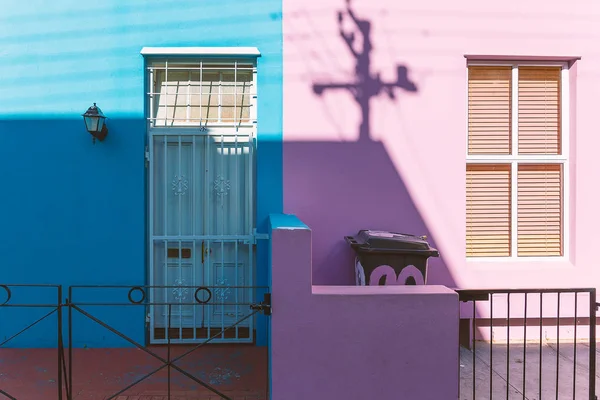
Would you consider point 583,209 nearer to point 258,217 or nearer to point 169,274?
point 258,217

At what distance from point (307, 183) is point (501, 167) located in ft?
7.34

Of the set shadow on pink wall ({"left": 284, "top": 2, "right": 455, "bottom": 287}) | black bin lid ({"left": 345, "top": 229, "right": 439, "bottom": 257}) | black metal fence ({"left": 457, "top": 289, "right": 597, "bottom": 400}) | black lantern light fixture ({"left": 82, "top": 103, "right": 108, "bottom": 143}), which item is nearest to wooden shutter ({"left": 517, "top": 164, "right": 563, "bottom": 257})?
black metal fence ({"left": 457, "top": 289, "right": 597, "bottom": 400})

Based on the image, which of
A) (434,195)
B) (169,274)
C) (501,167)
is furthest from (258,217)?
(501,167)

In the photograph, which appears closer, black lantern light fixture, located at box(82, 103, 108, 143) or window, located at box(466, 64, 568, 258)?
black lantern light fixture, located at box(82, 103, 108, 143)

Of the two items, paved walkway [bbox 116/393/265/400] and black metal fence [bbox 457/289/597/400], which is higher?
black metal fence [bbox 457/289/597/400]

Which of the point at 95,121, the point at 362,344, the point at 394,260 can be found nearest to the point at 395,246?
the point at 394,260

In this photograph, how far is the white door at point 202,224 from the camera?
5.01 m

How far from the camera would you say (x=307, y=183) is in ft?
16.3

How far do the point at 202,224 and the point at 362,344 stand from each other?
246 cm

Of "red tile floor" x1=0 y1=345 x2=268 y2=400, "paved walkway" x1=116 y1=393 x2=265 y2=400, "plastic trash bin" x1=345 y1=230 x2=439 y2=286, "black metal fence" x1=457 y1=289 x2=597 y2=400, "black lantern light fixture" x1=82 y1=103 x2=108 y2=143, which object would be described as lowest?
"paved walkway" x1=116 y1=393 x2=265 y2=400

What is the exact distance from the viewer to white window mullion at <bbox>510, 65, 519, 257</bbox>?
16.7 ft

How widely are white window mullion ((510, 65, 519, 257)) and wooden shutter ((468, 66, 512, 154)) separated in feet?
0.15

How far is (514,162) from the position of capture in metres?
5.12

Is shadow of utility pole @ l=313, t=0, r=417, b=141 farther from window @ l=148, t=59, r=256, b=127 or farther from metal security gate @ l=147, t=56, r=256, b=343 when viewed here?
metal security gate @ l=147, t=56, r=256, b=343
